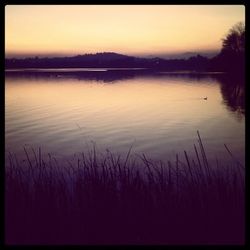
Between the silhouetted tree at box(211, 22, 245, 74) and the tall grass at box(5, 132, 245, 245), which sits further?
the silhouetted tree at box(211, 22, 245, 74)

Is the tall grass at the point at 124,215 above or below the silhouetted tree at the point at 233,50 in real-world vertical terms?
below

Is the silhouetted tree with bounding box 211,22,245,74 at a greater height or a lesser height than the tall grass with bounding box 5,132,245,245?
greater

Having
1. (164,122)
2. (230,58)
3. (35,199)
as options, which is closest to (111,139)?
(164,122)

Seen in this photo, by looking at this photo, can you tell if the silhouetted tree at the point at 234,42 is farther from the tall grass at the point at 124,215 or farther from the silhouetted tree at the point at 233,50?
the tall grass at the point at 124,215

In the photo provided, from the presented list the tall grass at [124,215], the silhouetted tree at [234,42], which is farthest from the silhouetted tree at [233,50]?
the tall grass at [124,215]

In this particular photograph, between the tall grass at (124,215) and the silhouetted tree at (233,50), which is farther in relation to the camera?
the silhouetted tree at (233,50)

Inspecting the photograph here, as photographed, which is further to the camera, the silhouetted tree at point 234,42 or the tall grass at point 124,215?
the silhouetted tree at point 234,42

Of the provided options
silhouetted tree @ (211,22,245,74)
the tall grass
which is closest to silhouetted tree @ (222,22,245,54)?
silhouetted tree @ (211,22,245,74)

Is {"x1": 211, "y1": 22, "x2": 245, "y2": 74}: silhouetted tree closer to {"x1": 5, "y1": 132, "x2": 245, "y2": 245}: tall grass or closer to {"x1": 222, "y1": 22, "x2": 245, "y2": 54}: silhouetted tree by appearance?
{"x1": 222, "y1": 22, "x2": 245, "y2": 54}: silhouetted tree

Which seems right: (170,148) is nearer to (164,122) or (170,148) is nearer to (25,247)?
(164,122)

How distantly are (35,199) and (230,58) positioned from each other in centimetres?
5799

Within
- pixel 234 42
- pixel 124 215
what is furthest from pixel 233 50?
pixel 124 215

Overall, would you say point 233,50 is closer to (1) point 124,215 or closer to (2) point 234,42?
(2) point 234,42

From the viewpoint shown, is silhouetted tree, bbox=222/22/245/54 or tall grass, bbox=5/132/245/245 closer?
tall grass, bbox=5/132/245/245
